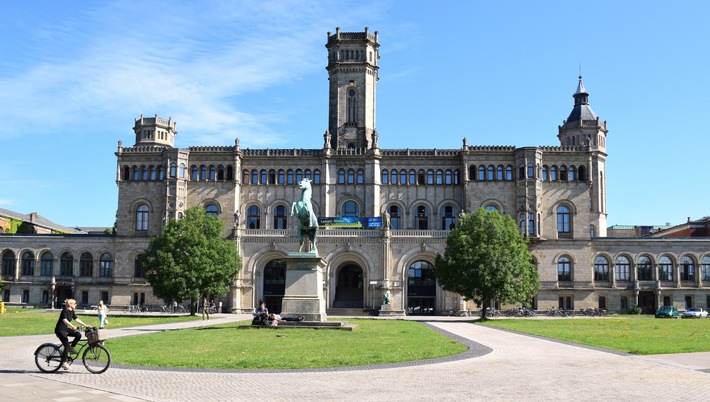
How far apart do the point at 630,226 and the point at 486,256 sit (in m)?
83.6

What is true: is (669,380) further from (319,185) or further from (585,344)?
(319,185)

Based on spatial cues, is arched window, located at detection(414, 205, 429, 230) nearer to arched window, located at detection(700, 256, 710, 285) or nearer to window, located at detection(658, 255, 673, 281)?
window, located at detection(658, 255, 673, 281)

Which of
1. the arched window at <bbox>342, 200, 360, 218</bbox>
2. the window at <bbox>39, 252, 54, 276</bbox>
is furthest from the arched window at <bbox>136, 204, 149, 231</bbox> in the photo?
the arched window at <bbox>342, 200, 360, 218</bbox>

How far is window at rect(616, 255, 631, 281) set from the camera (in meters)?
84.8

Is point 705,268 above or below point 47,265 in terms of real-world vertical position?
below

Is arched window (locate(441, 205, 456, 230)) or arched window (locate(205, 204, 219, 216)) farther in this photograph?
arched window (locate(441, 205, 456, 230))

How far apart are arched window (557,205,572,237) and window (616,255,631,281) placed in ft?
22.3

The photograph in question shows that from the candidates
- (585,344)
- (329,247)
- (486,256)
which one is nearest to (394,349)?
(585,344)

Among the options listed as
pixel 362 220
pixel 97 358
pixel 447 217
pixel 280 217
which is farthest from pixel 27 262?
pixel 97 358

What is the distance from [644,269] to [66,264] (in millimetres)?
70574

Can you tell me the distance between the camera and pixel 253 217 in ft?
293

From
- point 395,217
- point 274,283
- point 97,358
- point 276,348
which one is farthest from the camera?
point 395,217

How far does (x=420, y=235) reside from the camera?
268 feet

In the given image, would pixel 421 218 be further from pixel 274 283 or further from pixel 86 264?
pixel 86 264
